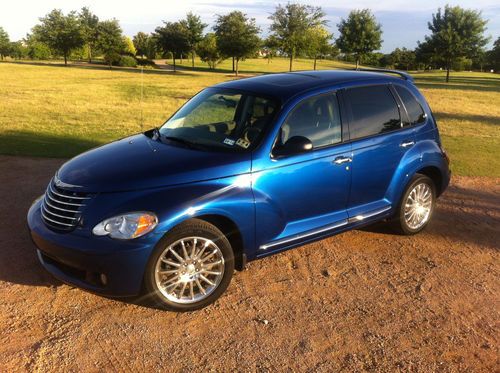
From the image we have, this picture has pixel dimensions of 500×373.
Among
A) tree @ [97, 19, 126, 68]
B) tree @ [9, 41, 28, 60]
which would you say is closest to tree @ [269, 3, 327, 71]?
tree @ [97, 19, 126, 68]

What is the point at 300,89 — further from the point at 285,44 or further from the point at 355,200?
the point at 285,44

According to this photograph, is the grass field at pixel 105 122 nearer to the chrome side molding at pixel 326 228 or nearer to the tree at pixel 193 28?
the chrome side molding at pixel 326 228

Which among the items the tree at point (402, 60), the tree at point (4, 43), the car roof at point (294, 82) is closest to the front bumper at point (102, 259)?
the car roof at point (294, 82)

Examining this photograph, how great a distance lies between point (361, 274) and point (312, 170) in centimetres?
112

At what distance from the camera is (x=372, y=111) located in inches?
189

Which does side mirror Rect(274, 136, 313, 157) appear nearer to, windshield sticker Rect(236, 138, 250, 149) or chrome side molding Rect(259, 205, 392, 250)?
windshield sticker Rect(236, 138, 250, 149)

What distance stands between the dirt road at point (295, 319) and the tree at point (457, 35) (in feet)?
145

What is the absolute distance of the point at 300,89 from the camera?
438 cm

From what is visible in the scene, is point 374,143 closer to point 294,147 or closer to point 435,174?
point 294,147

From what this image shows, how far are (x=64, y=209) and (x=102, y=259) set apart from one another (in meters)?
0.57

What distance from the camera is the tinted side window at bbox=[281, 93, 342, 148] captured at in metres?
4.21

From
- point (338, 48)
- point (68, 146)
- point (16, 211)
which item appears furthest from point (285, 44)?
point (16, 211)

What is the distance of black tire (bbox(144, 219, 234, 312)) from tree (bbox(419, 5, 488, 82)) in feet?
151

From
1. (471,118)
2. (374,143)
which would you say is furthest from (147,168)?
(471,118)
